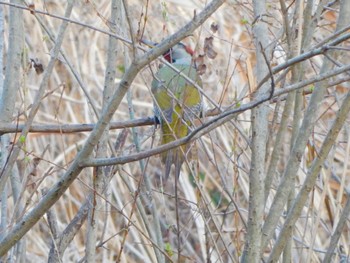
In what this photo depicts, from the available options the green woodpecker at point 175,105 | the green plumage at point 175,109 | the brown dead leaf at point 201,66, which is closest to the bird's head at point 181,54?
the green woodpecker at point 175,105

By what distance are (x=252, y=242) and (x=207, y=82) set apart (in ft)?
11.1

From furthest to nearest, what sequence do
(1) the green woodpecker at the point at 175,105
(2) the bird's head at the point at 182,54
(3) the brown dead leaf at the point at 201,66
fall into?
(2) the bird's head at the point at 182,54, (1) the green woodpecker at the point at 175,105, (3) the brown dead leaf at the point at 201,66

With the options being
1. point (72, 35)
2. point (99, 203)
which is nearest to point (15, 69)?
point (99, 203)

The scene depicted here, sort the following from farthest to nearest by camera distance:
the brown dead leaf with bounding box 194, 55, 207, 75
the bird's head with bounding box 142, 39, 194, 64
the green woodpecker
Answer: the bird's head with bounding box 142, 39, 194, 64, the green woodpecker, the brown dead leaf with bounding box 194, 55, 207, 75

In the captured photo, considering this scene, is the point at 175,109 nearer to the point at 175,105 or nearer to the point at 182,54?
the point at 175,105

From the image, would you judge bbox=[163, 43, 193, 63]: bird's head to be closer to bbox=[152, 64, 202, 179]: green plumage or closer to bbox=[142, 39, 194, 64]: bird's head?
bbox=[142, 39, 194, 64]: bird's head

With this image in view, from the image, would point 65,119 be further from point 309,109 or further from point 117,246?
point 309,109

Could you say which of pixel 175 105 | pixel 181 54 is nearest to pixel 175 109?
pixel 175 105

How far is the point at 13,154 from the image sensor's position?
236cm

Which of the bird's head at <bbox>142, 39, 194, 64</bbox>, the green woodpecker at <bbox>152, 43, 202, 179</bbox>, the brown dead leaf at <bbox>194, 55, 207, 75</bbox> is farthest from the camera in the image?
the bird's head at <bbox>142, 39, 194, 64</bbox>

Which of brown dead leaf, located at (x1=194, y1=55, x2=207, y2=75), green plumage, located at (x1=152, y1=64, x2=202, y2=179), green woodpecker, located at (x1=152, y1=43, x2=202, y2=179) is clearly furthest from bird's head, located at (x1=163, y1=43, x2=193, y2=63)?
brown dead leaf, located at (x1=194, y1=55, x2=207, y2=75)

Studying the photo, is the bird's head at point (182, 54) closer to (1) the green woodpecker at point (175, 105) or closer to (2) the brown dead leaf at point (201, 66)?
(1) the green woodpecker at point (175, 105)

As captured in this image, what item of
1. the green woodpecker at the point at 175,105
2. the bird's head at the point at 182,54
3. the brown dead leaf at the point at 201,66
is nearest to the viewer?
the brown dead leaf at the point at 201,66

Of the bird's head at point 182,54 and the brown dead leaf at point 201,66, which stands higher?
the bird's head at point 182,54
